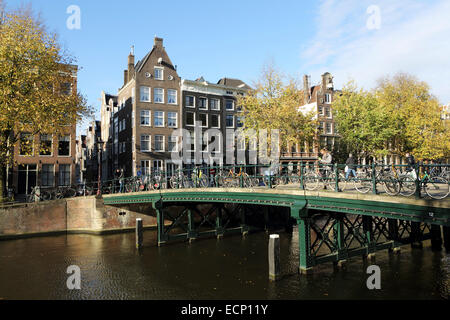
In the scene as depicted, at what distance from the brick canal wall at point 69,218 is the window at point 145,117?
1204cm

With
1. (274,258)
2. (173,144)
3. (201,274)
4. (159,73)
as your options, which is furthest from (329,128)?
A: (201,274)

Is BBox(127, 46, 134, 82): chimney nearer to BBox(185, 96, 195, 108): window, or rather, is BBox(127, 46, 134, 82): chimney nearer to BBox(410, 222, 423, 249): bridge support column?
BBox(185, 96, 195, 108): window

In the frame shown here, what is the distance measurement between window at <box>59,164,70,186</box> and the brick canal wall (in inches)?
277

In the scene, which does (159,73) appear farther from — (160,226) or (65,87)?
(160,226)

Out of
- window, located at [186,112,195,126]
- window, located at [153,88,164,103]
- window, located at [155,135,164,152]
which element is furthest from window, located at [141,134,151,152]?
window, located at [186,112,195,126]

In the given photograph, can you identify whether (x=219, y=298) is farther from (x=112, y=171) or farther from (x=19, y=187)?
(x=112, y=171)

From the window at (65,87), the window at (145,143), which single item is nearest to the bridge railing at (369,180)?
the window at (65,87)

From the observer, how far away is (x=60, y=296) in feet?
41.0

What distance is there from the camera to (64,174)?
104 feet

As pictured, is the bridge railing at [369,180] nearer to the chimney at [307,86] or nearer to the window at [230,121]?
the window at [230,121]

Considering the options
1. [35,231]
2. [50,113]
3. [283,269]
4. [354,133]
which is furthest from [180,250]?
[354,133]

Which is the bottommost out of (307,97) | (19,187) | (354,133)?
(19,187)

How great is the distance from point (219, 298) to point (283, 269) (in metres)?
4.04

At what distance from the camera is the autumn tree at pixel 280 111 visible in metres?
29.5
